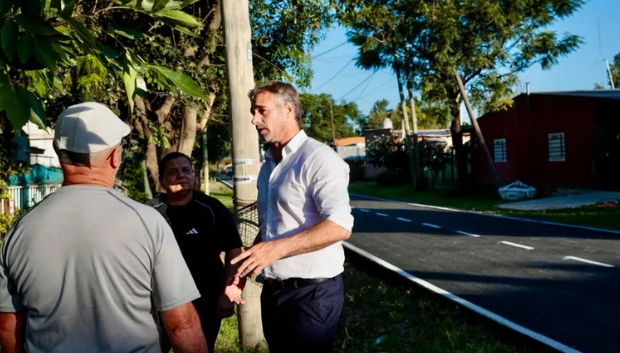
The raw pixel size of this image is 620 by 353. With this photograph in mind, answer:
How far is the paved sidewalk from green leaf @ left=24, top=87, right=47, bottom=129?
770 inches

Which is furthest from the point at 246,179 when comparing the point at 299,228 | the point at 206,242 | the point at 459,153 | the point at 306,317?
the point at 459,153

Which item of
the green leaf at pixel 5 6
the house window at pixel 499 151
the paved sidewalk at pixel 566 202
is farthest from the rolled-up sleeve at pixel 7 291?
the house window at pixel 499 151

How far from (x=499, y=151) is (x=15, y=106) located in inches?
1240

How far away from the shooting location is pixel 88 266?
89.9 inches

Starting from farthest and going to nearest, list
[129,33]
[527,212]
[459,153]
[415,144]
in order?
[415,144] → [459,153] → [527,212] → [129,33]

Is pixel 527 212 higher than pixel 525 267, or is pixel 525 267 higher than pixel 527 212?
pixel 525 267

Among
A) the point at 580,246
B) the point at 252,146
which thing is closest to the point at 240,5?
the point at 252,146

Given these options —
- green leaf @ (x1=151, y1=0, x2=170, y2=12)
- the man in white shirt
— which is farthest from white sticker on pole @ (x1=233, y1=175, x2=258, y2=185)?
green leaf @ (x1=151, y1=0, x2=170, y2=12)

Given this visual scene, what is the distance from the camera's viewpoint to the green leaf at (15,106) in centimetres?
186

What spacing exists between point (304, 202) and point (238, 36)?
2.67 metres

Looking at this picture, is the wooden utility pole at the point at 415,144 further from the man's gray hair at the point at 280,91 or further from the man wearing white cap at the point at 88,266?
the man wearing white cap at the point at 88,266

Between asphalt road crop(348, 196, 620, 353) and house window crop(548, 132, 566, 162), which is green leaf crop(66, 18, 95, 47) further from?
house window crop(548, 132, 566, 162)

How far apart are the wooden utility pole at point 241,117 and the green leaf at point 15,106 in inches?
141

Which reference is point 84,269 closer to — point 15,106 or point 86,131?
point 86,131
